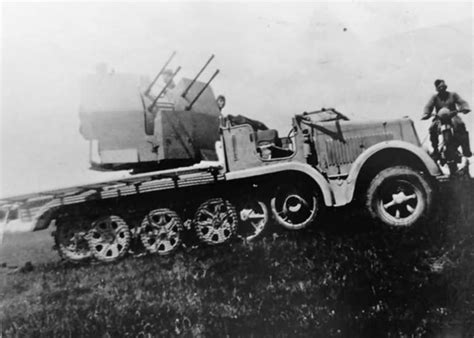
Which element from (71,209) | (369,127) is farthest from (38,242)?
(369,127)

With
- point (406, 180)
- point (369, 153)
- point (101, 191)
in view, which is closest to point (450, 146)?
point (406, 180)

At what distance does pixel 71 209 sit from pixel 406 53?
3590 millimetres

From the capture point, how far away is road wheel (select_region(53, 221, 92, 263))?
17.3ft

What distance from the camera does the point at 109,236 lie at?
5379mm

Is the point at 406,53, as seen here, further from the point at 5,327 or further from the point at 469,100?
the point at 5,327

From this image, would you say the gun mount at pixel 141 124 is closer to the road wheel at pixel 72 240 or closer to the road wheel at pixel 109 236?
the road wheel at pixel 109 236

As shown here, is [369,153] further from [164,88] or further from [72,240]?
[72,240]

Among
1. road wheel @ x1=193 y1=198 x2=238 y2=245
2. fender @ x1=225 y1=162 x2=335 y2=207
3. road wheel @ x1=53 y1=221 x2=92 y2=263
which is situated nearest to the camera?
fender @ x1=225 y1=162 x2=335 y2=207

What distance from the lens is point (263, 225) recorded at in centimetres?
493

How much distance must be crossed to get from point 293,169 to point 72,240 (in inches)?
95.6

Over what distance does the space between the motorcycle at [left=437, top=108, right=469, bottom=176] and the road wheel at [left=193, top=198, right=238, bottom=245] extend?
6.65 ft

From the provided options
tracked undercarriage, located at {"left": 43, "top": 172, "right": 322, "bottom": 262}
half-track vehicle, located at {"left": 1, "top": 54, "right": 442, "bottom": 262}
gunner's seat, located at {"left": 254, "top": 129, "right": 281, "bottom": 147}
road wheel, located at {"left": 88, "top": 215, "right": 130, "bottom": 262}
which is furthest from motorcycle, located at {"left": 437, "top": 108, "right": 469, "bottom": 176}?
road wheel, located at {"left": 88, "top": 215, "right": 130, "bottom": 262}

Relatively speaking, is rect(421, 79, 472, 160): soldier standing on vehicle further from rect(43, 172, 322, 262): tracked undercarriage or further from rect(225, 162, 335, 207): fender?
rect(43, 172, 322, 262): tracked undercarriage

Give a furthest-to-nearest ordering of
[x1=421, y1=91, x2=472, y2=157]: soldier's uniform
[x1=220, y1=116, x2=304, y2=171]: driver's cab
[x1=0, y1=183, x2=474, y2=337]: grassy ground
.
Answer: [x1=220, y1=116, x2=304, y2=171]: driver's cab, [x1=421, y1=91, x2=472, y2=157]: soldier's uniform, [x1=0, y1=183, x2=474, y2=337]: grassy ground
